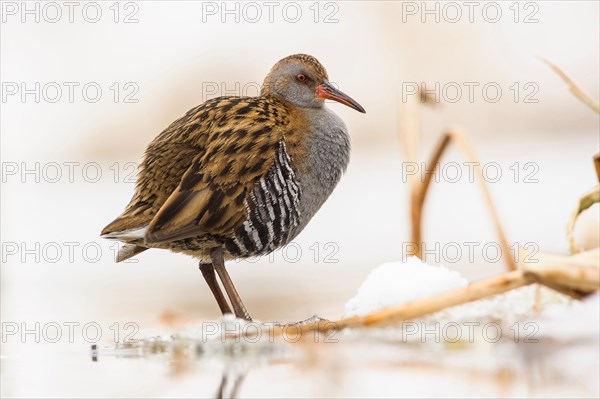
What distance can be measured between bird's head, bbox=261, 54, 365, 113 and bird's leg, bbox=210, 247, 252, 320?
85 centimetres

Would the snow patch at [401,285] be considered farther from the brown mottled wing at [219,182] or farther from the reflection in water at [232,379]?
the brown mottled wing at [219,182]

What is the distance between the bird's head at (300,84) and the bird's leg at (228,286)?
847 millimetres

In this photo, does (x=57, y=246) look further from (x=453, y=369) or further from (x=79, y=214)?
(x=453, y=369)

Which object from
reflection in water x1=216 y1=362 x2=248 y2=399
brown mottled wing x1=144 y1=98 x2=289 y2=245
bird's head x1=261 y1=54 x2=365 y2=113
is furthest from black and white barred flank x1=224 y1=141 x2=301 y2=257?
reflection in water x1=216 y1=362 x2=248 y2=399

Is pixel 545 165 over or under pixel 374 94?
under

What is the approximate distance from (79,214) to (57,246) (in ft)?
2.72

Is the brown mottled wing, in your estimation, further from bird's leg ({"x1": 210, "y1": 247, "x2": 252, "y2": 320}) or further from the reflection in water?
the reflection in water

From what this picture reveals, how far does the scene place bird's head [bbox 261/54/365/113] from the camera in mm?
5668

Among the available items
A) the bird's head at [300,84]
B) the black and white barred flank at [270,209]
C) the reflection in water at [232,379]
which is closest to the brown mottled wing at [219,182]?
the black and white barred flank at [270,209]

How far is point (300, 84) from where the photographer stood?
5691 millimetres

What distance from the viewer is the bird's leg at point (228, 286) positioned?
17.1 ft

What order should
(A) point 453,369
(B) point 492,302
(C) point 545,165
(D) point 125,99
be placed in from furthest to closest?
(D) point 125,99, (C) point 545,165, (B) point 492,302, (A) point 453,369

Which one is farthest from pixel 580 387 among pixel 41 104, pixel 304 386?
pixel 41 104

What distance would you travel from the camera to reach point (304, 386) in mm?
Result: 3422
